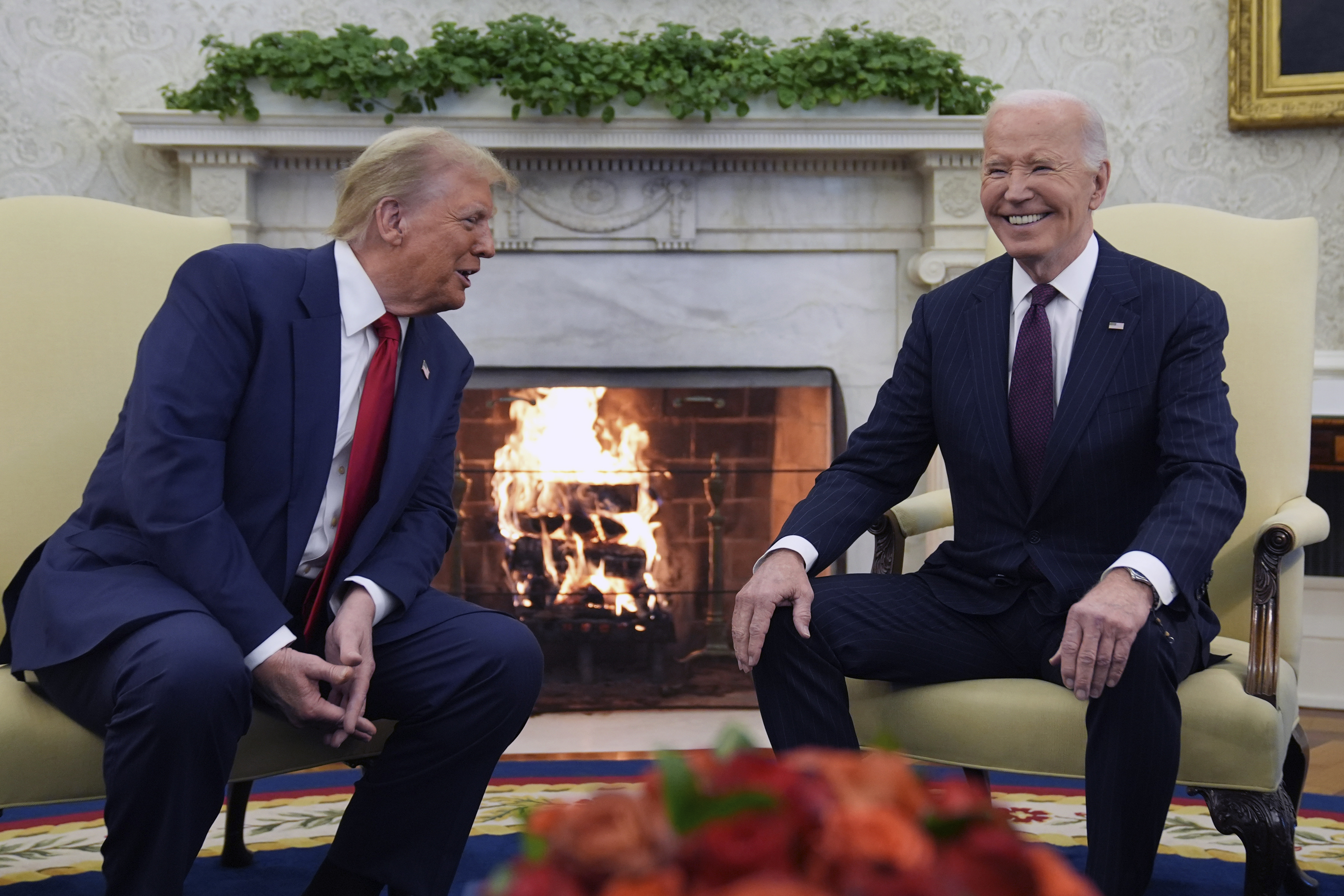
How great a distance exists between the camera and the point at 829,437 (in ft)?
11.5

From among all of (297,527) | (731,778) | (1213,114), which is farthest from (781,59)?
(731,778)

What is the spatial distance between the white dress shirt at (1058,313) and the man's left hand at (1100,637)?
0.24 m

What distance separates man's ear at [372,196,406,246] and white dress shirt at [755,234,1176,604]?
715mm

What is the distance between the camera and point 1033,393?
178 cm

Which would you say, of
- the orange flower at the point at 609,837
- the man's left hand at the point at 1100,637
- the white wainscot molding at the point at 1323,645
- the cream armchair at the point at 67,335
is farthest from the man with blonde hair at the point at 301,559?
the white wainscot molding at the point at 1323,645

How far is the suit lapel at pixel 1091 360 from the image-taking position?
5.59 ft

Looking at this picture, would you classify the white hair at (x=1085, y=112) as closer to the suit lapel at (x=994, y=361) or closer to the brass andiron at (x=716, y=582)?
the suit lapel at (x=994, y=361)

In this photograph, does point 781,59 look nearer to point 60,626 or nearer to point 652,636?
point 652,636

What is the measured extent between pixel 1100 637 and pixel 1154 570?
0.14m

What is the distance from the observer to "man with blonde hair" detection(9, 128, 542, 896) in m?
1.41

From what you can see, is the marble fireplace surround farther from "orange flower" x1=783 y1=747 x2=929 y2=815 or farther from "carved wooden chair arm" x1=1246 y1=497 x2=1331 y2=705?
"orange flower" x1=783 y1=747 x2=929 y2=815

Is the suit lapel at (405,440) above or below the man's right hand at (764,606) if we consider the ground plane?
above

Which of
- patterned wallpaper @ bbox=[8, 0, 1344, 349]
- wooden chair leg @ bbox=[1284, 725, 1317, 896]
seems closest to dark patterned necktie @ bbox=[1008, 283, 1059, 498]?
wooden chair leg @ bbox=[1284, 725, 1317, 896]

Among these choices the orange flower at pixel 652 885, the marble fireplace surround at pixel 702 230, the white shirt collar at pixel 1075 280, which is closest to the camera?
the orange flower at pixel 652 885
